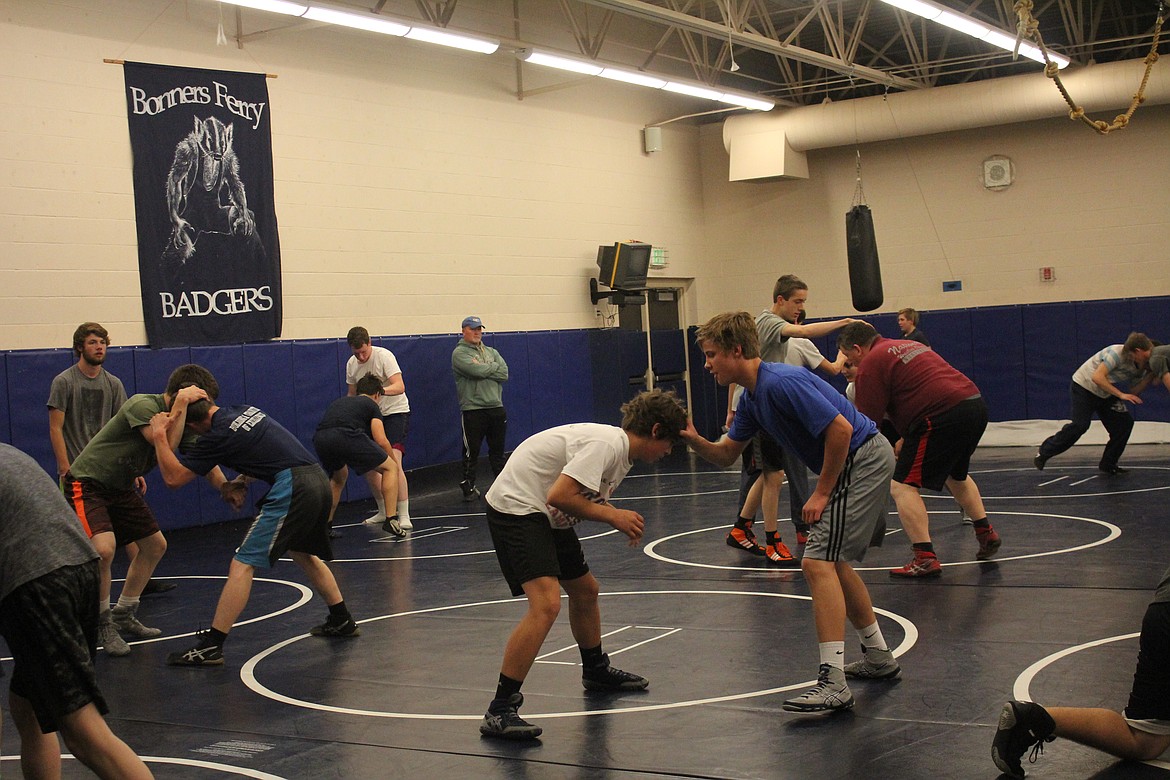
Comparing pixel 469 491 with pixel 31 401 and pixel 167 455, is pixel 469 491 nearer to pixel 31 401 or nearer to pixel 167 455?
pixel 31 401

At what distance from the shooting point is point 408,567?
28.6ft

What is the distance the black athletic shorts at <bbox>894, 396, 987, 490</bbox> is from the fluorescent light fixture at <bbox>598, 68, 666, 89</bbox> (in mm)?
7729

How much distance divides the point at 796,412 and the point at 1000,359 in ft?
41.4

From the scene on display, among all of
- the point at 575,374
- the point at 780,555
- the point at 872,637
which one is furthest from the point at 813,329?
the point at 575,374

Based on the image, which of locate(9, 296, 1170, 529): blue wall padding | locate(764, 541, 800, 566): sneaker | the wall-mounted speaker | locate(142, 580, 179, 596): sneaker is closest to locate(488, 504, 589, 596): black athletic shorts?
locate(764, 541, 800, 566): sneaker

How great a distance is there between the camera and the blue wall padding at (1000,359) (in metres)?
16.4

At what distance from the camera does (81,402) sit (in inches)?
337

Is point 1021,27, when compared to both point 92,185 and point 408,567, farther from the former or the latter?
point 92,185

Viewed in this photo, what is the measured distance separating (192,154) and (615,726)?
869cm

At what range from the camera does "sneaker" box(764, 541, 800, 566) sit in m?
7.82

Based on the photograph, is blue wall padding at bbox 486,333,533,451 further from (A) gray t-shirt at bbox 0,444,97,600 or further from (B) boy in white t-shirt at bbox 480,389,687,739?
(A) gray t-shirt at bbox 0,444,97,600

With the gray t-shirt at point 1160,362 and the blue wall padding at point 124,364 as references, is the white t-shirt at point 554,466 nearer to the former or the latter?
the blue wall padding at point 124,364

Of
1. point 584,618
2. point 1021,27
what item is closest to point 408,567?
point 584,618

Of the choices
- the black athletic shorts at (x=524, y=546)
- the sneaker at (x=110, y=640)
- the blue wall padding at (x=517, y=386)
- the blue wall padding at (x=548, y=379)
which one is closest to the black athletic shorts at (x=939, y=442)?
the black athletic shorts at (x=524, y=546)
